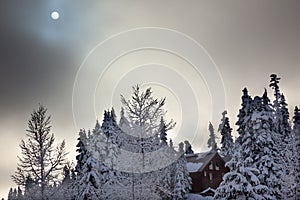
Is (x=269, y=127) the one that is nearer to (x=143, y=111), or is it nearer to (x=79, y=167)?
(x=143, y=111)

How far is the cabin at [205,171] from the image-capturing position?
2776 inches

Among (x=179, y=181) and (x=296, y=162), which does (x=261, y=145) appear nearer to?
(x=296, y=162)

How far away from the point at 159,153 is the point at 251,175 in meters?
7.29

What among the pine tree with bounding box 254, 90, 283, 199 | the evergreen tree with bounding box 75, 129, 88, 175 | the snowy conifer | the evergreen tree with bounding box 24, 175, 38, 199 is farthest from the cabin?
the evergreen tree with bounding box 24, 175, 38, 199

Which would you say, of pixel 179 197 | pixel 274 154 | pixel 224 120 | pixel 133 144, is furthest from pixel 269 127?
pixel 224 120

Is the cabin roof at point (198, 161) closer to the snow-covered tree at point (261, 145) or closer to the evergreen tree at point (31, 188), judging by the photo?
the snow-covered tree at point (261, 145)

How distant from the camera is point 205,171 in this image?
7181 centimetres

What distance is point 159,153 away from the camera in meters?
31.7

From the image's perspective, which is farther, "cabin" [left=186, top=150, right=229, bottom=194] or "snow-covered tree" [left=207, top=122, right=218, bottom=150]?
"snow-covered tree" [left=207, top=122, right=218, bottom=150]

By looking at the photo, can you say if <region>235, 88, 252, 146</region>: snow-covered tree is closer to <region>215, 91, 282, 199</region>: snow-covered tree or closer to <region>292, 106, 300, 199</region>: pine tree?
<region>215, 91, 282, 199</region>: snow-covered tree

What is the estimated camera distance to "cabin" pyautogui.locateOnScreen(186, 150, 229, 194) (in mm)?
70500

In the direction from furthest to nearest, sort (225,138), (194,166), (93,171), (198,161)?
(225,138) < (198,161) < (194,166) < (93,171)

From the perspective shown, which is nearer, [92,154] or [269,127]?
[269,127]

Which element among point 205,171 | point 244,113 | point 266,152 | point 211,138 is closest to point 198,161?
point 205,171
